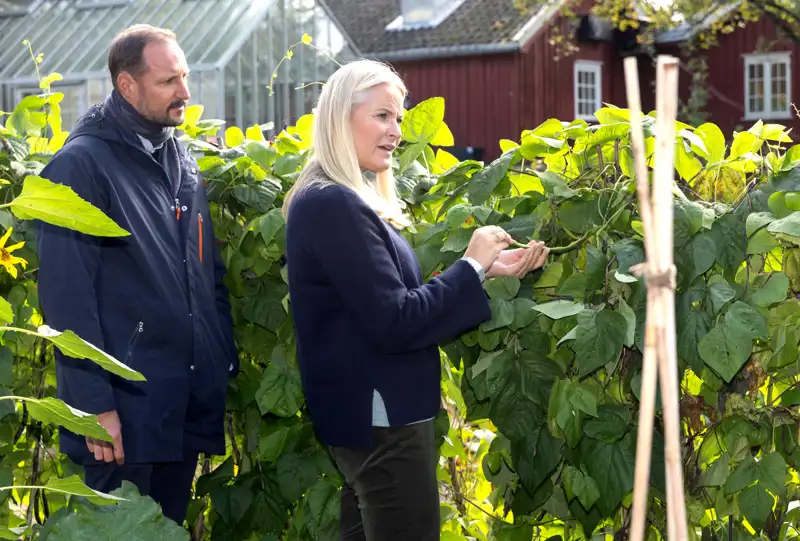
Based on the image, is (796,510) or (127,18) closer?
(796,510)

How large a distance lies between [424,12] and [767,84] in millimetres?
7524

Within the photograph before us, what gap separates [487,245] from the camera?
2.46 m

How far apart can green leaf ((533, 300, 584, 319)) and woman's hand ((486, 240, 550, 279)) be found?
101 millimetres

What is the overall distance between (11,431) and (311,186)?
137 centimetres

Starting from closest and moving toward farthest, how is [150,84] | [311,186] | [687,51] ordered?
[311,186] → [150,84] → [687,51]

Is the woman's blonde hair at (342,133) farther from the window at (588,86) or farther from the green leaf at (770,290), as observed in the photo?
the window at (588,86)

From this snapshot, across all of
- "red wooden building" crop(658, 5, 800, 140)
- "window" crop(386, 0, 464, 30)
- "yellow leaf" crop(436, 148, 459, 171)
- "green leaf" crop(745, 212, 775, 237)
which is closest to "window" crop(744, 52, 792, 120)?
"red wooden building" crop(658, 5, 800, 140)

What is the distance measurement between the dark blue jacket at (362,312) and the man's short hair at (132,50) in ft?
2.40

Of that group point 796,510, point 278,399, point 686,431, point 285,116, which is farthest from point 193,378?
point 285,116

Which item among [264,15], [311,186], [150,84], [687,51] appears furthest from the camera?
[687,51]

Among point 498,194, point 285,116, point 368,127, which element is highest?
point 368,127

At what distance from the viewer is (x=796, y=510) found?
2627 mm

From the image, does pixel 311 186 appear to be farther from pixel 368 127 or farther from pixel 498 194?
pixel 498 194

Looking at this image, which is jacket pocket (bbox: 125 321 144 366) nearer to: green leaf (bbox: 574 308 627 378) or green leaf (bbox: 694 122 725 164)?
green leaf (bbox: 574 308 627 378)
